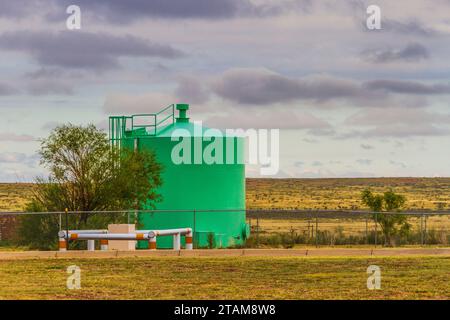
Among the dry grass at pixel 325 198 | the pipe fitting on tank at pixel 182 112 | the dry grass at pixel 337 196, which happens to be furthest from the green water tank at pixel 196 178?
the dry grass at pixel 337 196

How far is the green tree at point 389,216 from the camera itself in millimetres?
47406

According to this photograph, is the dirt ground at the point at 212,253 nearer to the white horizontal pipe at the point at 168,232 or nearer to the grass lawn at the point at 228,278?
the grass lawn at the point at 228,278

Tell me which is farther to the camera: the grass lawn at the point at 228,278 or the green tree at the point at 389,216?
the green tree at the point at 389,216

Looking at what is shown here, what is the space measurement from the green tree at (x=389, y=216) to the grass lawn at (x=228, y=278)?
14933 millimetres

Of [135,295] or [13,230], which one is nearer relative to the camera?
[135,295]

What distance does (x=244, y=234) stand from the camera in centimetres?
4653

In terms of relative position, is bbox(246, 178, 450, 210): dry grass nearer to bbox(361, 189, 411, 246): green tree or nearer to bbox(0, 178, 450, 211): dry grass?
bbox(0, 178, 450, 211): dry grass

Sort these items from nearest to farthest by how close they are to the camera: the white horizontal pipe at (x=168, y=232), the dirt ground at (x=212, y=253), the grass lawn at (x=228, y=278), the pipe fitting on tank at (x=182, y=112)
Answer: the grass lawn at (x=228, y=278) → the dirt ground at (x=212, y=253) → the white horizontal pipe at (x=168, y=232) → the pipe fitting on tank at (x=182, y=112)

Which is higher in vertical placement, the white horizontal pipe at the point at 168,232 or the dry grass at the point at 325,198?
the dry grass at the point at 325,198
